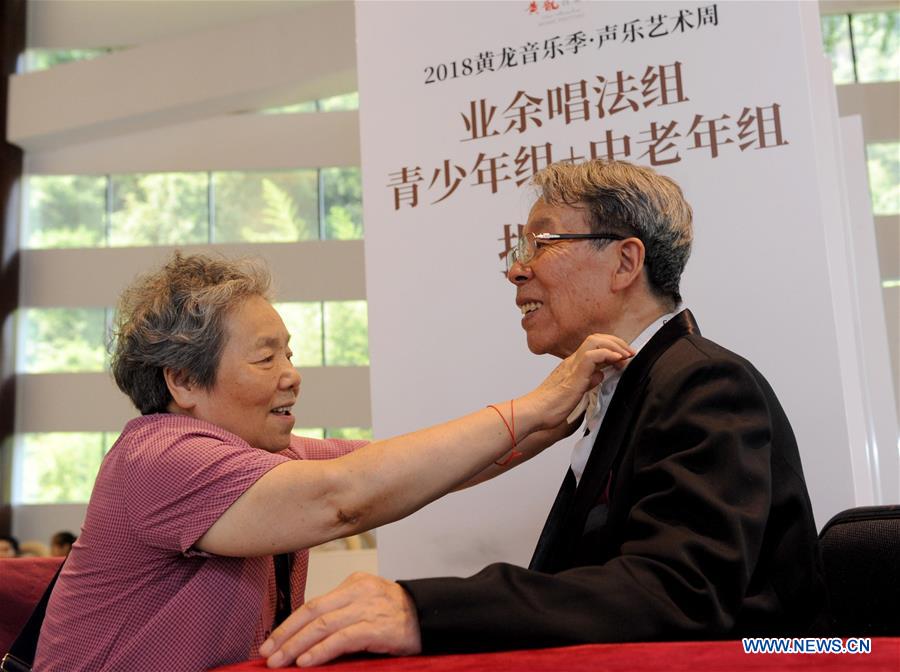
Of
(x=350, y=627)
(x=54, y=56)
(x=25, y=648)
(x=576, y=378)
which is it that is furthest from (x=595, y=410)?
(x=54, y=56)

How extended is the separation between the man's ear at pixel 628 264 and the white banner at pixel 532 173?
74 cm

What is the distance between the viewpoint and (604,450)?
5.18ft

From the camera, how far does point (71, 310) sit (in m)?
13.1

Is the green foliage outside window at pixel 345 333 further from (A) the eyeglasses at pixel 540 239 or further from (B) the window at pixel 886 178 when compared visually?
(A) the eyeglasses at pixel 540 239

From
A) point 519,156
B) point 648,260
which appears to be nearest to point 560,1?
point 519,156

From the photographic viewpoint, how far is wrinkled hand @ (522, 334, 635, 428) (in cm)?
165

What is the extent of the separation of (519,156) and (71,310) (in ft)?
37.9

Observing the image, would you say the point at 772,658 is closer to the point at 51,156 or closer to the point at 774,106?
the point at 774,106

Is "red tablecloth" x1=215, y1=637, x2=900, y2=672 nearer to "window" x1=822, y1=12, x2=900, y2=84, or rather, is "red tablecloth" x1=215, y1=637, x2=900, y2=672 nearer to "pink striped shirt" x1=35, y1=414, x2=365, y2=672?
"pink striped shirt" x1=35, y1=414, x2=365, y2=672

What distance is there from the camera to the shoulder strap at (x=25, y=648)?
1.70m

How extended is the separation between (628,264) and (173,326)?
2.78 ft

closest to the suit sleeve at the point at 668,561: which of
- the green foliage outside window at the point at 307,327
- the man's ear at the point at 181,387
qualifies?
the man's ear at the point at 181,387

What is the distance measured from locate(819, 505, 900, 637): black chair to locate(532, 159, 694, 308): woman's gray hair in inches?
23.8

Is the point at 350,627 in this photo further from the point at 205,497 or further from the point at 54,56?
the point at 54,56
